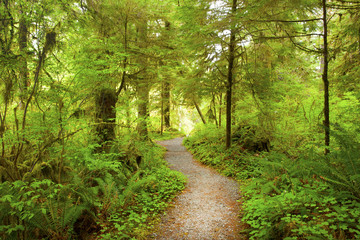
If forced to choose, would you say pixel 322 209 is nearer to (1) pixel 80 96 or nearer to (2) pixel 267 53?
(1) pixel 80 96

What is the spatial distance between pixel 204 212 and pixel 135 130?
11.7ft

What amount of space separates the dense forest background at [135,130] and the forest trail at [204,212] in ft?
1.14

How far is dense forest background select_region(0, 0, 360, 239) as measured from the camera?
11.3 feet

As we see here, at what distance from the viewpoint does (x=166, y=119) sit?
21250mm

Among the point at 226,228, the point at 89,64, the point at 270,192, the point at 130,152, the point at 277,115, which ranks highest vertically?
the point at 89,64

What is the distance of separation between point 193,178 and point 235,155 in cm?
233

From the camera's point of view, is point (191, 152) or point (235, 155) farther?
point (191, 152)

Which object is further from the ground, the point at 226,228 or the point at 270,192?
the point at 270,192

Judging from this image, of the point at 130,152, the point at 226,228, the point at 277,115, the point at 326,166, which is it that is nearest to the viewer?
the point at 326,166

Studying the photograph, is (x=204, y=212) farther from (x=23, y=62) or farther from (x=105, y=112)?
(x=23, y=62)

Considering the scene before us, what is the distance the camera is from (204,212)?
4895 millimetres

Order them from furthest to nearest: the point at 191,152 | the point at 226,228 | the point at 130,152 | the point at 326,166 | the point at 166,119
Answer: the point at 166,119 < the point at 191,152 < the point at 130,152 < the point at 226,228 < the point at 326,166

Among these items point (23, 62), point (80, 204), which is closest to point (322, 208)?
point (80, 204)

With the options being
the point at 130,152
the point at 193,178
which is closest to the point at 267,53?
the point at 193,178
